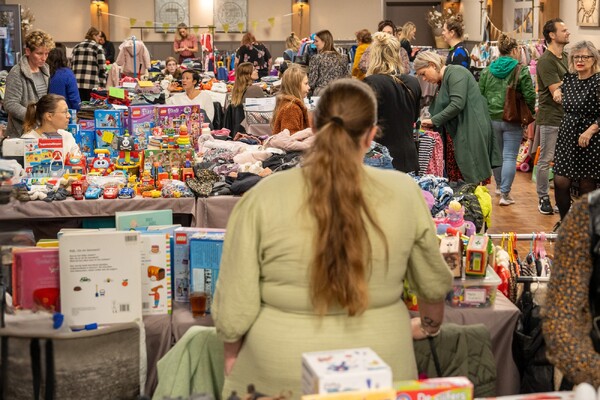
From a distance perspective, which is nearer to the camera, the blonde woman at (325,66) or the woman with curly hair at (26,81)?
the woman with curly hair at (26,81)

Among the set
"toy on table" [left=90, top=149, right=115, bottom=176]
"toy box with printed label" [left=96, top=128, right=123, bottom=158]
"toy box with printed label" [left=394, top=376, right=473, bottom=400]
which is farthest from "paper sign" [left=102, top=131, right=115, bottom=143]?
"toy box with printed label" [left=394, top=376, right=473, bottom=400]

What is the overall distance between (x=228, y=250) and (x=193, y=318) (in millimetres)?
1180

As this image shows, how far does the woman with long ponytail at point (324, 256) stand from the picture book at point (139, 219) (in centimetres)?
133

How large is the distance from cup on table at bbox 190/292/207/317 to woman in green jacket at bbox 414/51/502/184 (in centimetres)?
386

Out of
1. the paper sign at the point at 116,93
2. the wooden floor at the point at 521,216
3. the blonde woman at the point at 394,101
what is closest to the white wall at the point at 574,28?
the wooden floor at the point at 521,216

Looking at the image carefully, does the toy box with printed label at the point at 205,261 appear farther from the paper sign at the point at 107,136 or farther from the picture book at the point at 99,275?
the paper sign at the point at 107,136

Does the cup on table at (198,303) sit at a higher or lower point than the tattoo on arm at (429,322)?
lower

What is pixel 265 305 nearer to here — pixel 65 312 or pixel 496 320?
pixel 65 312

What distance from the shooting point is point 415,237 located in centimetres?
266

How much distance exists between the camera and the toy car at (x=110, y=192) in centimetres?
556

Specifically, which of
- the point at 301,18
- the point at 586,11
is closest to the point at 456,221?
the point at 586,11

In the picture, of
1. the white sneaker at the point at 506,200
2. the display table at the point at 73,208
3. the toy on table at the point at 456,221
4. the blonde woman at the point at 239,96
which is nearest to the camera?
the toy on table at the point at 456,221

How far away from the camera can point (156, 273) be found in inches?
147

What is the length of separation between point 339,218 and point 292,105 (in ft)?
14.7
